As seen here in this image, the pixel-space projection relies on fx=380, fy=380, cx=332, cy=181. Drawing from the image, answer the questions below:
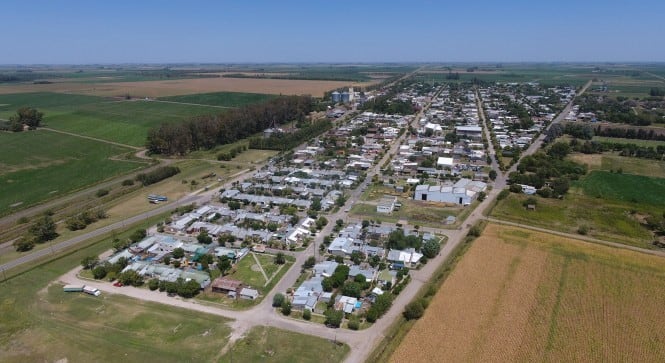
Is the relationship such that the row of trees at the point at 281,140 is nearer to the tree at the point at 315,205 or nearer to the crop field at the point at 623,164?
the tree at the point at 315,205

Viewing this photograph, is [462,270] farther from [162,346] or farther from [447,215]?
[162,346]

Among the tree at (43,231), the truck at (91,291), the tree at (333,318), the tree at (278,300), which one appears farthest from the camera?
the tree at (43,231)

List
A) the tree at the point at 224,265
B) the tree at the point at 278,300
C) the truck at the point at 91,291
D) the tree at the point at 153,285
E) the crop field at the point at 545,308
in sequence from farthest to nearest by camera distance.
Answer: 1. the tree at the point at 224,265
2. the tree at the point at 153,285
3. the truck at the point at 91,291
4. the tree at the point at 278,300
5. the crop field at the point at 545,308

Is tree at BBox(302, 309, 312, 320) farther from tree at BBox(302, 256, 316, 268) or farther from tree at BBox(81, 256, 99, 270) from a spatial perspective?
tree at BBox(81, 256, 99, 270)

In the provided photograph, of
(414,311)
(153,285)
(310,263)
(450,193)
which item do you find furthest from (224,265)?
(450,193)

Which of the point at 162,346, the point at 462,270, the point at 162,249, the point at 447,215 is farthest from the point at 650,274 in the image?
the point at 162,249

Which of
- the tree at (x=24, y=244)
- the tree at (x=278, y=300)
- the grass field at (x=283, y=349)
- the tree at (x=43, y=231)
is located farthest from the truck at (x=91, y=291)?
the tree at (x=278, y=300)

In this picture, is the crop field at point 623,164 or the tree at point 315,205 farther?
the crop field at point 623,164
